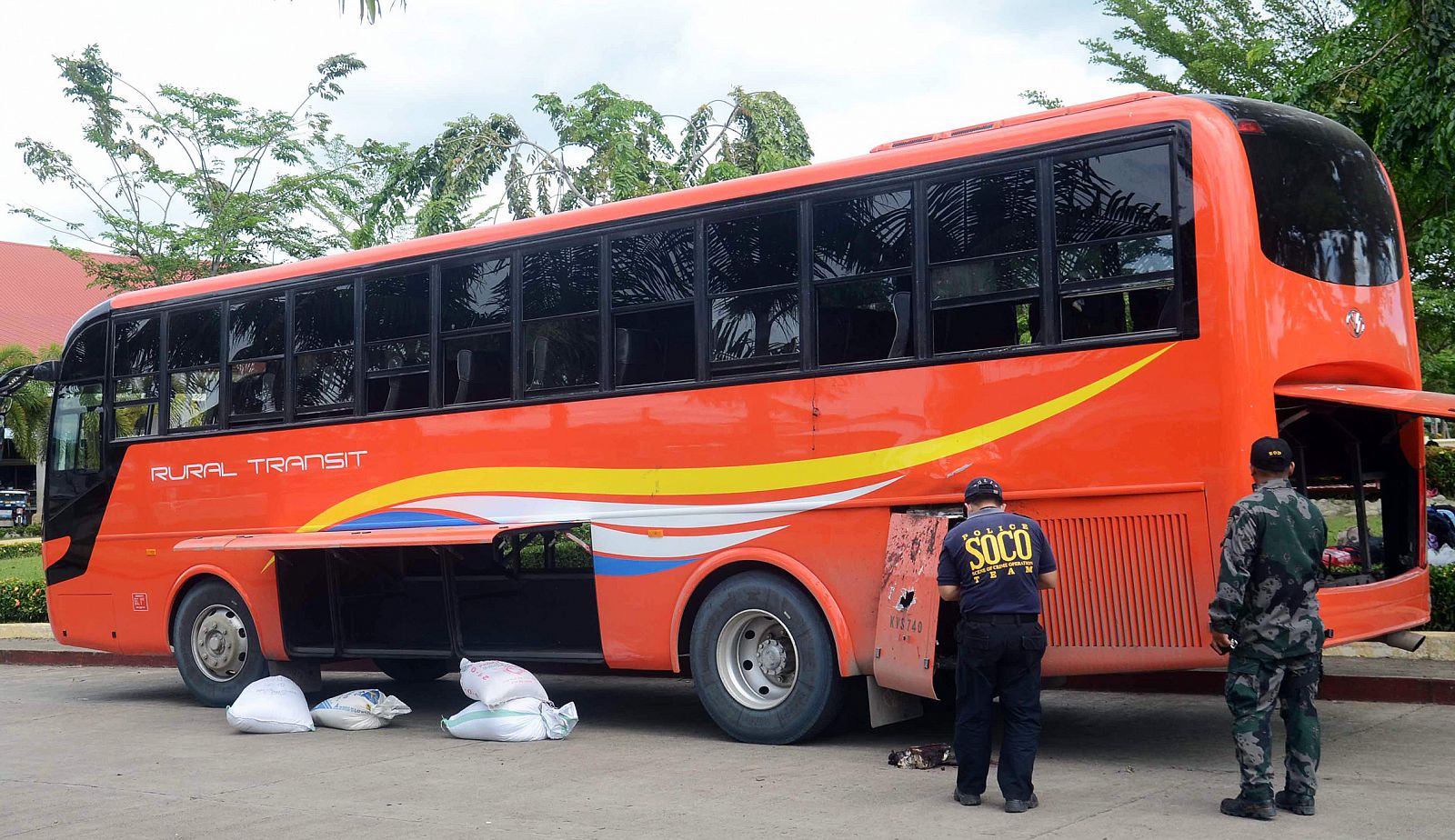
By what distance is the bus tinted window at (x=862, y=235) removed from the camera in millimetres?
8422

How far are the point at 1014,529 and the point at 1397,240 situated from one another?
357 cm

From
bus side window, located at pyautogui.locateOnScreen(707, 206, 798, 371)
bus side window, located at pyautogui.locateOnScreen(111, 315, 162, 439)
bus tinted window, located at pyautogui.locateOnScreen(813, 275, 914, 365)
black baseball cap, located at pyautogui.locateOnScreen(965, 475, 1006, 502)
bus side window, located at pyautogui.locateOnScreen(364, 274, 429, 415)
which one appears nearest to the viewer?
black baseball cap, located at pyautogui.locateOnScreen(965, 475, 1006, 502)

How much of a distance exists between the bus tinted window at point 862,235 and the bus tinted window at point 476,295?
263cm

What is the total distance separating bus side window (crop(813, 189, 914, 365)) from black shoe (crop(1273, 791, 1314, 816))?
317cm

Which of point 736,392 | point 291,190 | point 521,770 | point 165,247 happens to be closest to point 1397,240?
point 736,392

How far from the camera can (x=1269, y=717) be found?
253 inches

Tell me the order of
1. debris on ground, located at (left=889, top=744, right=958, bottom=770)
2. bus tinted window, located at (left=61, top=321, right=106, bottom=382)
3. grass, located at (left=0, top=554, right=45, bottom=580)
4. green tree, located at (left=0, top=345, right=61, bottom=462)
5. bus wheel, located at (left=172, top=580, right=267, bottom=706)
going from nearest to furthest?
debris on ground, located at (left=889, top=744, right=958, bottom=770)
bus wheel, located at (left=172, top=580, right=267, bottom=706)
bus tinted window, located at (left=61, top=321, right=106, bottom=382)
grass, located at (left=0, top=554, right=45, bottom=580)
green tree, located at (left=0, top=345, right=61, bottom=462)

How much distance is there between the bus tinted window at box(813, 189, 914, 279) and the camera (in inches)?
332

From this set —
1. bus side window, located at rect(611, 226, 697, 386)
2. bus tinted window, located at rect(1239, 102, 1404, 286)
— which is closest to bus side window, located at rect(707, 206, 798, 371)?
bus side window, located at rect(611, 226, 697, 386)

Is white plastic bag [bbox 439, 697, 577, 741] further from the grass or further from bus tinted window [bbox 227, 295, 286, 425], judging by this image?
the grass

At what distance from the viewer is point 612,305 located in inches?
381

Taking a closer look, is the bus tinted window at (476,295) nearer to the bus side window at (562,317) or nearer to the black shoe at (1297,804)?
the bus side window at (562,317)

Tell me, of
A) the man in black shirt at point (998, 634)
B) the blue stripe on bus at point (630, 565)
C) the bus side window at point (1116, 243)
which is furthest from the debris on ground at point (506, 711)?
the bus side window at point (1116, 243)

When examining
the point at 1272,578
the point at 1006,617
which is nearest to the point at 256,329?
the point at 1006,617
